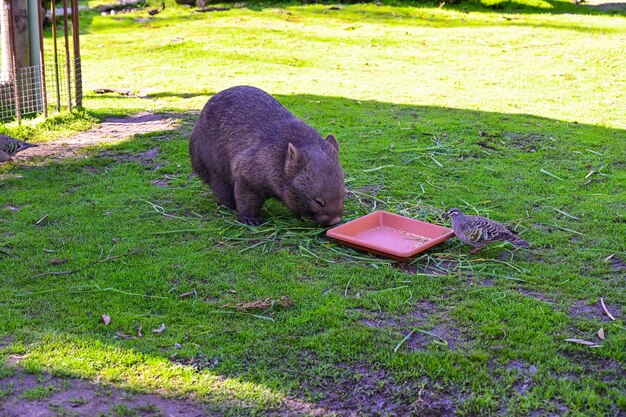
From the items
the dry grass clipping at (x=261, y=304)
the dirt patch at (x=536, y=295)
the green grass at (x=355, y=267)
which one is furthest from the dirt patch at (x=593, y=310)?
the dry grass clipping at (x=261, y=304)

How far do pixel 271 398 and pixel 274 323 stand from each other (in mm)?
755

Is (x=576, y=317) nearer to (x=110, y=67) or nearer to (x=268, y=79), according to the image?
(x=268, y=79)

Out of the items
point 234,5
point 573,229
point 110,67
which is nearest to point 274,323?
point 573,229

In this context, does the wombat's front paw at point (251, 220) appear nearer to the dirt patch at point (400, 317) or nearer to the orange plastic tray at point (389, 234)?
the orange plastic tray at point (389, 234)

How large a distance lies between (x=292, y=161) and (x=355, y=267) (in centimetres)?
108

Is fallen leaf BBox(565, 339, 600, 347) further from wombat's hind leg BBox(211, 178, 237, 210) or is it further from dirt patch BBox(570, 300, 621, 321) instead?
wombat's hind leg BBox(211, 178, 237, 210)

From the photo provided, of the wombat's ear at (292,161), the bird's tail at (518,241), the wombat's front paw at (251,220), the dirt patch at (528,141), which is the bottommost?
the wombat's front paw at (251,220)

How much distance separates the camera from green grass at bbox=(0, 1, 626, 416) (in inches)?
146

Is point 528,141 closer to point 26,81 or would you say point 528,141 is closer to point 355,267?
point 355,267

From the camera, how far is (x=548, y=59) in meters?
12.4

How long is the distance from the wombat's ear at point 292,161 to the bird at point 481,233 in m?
1.29

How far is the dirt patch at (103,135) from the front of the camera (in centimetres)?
773

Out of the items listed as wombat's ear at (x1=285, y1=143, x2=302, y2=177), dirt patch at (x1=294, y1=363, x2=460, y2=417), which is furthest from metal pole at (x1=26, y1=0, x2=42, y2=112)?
dirt patch at (x1=294, y1=363, x2=460, y2=417)

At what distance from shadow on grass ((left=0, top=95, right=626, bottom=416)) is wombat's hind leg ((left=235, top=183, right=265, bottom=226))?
8.2 inches
